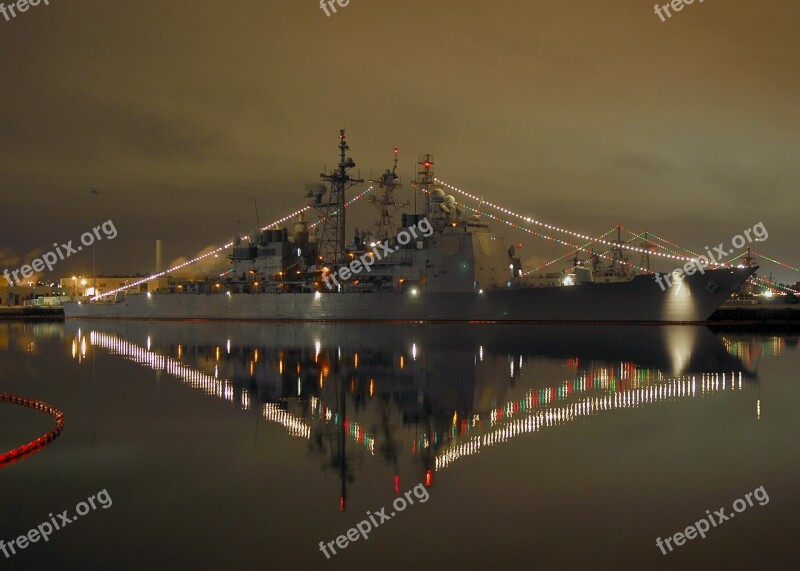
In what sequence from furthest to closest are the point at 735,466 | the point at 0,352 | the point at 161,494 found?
the point at 0,352
the point at 735,466
the point at 161,494

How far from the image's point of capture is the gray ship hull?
3475 centimetres

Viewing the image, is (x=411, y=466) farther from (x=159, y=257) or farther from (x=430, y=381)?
(x=159, y=257)

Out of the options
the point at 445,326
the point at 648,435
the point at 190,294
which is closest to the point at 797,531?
the point at 648,435

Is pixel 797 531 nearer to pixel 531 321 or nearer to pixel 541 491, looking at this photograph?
pixel 541 491

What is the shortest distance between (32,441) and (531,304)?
29143 mm

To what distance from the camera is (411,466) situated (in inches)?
317

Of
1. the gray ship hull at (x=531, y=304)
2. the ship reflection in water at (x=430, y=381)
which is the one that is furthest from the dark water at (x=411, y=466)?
the gray ship hull at (x=531, y=304)

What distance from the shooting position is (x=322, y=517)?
6477mm

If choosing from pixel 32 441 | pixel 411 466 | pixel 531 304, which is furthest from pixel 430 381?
pixel 531 304

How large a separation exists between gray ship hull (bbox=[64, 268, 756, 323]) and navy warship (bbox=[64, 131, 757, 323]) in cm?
5

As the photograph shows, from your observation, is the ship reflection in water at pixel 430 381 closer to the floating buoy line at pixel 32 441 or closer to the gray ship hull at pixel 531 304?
the floating buoy line at pixel 32 441

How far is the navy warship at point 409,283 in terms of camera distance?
3519 cm

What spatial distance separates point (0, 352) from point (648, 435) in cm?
2271

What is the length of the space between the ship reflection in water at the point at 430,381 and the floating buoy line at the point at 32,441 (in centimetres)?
285
